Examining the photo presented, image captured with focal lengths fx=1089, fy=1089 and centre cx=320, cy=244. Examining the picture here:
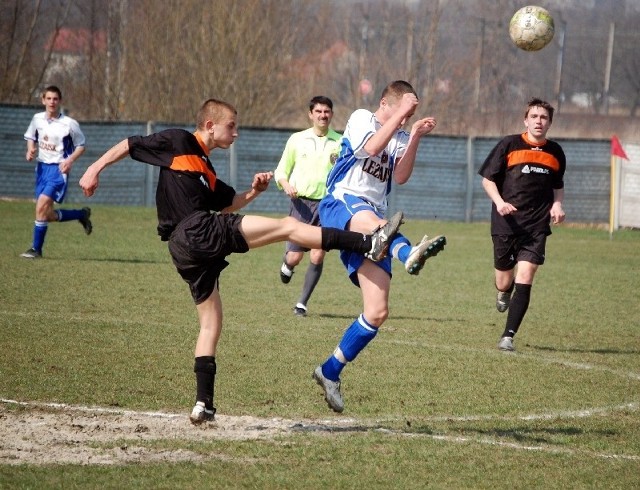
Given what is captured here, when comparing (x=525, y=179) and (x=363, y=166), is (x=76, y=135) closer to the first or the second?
(x=525, y=179)

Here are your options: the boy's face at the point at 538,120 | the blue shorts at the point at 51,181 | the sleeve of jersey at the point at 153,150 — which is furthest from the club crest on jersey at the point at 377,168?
the blue shorts at the point at 51,181

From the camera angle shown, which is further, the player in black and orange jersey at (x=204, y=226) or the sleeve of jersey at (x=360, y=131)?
the sleeve of jersey at (x=360, y=131)

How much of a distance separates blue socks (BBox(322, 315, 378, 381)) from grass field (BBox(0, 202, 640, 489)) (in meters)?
0.31

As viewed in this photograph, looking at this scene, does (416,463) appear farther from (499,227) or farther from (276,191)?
(276,191)

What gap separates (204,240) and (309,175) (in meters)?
5.52

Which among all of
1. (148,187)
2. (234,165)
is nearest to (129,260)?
(234,165)

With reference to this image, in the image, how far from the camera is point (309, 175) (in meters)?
12.0

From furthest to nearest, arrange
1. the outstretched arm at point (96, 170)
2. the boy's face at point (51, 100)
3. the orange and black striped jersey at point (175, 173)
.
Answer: the boy's face at point (51, 100), the orange and black striped jersey at point (175, 173), the outstretched arm at point (96, 170)

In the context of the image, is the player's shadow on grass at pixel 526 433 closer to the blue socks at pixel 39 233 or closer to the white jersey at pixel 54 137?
the blue socks at pixel 39 233

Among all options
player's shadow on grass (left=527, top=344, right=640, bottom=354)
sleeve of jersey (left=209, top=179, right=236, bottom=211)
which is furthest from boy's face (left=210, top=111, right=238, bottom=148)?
player's shadow on grass (left=527, top=344, right=640, bottom=354)

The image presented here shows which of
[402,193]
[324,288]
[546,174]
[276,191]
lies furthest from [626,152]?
[546,174]

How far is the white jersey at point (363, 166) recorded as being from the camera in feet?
23.8

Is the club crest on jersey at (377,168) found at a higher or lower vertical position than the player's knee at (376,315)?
higher

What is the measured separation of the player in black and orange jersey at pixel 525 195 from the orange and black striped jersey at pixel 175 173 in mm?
4131
